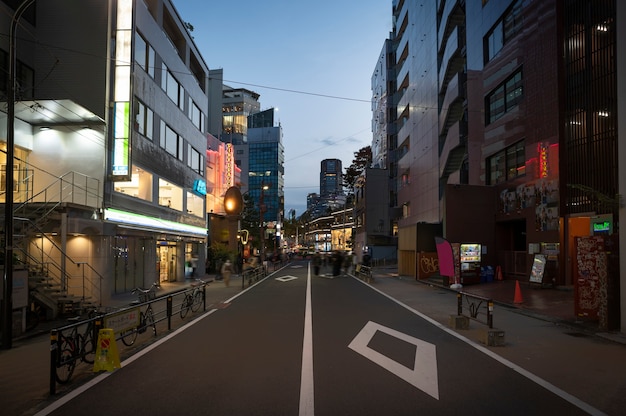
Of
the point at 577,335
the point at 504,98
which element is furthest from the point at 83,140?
the point at 504,98

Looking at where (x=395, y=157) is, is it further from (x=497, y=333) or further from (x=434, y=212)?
(x=497, y=333)

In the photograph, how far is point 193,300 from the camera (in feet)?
54.4

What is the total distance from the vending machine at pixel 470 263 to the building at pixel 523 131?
59.3 inches

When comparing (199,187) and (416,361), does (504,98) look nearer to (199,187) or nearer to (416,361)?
(199,187)

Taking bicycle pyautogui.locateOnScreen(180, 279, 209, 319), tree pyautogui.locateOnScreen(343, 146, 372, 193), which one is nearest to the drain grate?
bicycle pyautogui.locateOnScreen(180, 279, 209, 319)

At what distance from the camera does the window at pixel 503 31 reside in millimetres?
26938

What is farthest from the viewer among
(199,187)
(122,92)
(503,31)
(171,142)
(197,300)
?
(199,187)

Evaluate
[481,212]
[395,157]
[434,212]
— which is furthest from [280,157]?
[481,212]

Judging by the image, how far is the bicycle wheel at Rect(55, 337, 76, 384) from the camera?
750 centimetres

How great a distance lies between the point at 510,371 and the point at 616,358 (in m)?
2.76

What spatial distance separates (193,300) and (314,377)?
9.87 m

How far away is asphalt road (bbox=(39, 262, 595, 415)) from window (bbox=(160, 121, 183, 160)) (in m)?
18.4

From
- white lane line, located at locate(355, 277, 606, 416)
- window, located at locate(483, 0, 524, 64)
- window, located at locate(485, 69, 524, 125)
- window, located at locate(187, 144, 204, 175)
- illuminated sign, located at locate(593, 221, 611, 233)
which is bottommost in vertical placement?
white lane line, located at locate(355, 277, 606, 416)

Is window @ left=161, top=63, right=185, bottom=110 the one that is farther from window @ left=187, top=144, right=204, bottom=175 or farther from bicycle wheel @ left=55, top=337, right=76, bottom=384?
bicycle wheel @ left=55, top=337, right=76, bottom=384
